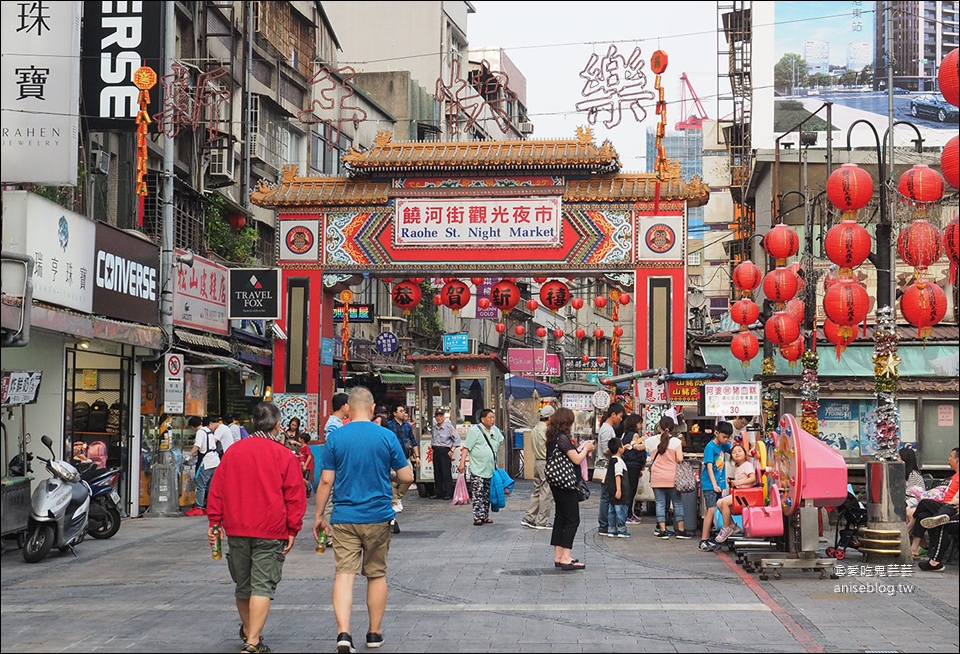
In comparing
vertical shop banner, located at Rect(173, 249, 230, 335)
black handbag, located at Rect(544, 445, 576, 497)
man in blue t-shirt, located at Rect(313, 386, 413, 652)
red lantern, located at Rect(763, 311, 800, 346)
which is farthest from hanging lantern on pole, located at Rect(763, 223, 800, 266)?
man in blue t-shirt, located at Rect(313, 386, 413, 652)

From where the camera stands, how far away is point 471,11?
6.81m

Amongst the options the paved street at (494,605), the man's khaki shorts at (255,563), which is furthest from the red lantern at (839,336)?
the man's khaki shorts at (255,563)

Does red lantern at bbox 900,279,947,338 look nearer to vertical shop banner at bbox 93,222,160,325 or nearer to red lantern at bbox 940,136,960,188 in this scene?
red lantern at bbox 940,136,960,188

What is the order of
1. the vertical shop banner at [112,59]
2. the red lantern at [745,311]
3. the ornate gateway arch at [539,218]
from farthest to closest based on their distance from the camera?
the ornate gateway arch at [539,218]
the red lantern at [745,311]
the vertical shop banner at [112,59]

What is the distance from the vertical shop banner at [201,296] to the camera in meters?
21.4

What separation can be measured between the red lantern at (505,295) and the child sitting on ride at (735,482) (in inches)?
430

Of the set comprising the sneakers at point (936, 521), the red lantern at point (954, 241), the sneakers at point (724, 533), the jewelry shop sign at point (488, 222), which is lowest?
the sneakers at point (724, 533)

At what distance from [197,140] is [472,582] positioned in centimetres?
1628

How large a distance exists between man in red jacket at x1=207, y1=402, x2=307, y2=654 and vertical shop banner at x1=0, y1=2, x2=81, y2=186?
779 cm

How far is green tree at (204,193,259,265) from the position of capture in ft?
90.4

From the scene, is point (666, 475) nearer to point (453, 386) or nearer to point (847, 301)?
point (847, 301)

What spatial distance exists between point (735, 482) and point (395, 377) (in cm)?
2535

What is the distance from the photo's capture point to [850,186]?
14.7 m

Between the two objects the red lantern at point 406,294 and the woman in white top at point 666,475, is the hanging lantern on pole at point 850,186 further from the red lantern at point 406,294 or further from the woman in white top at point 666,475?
the red lantern at point 406,294
